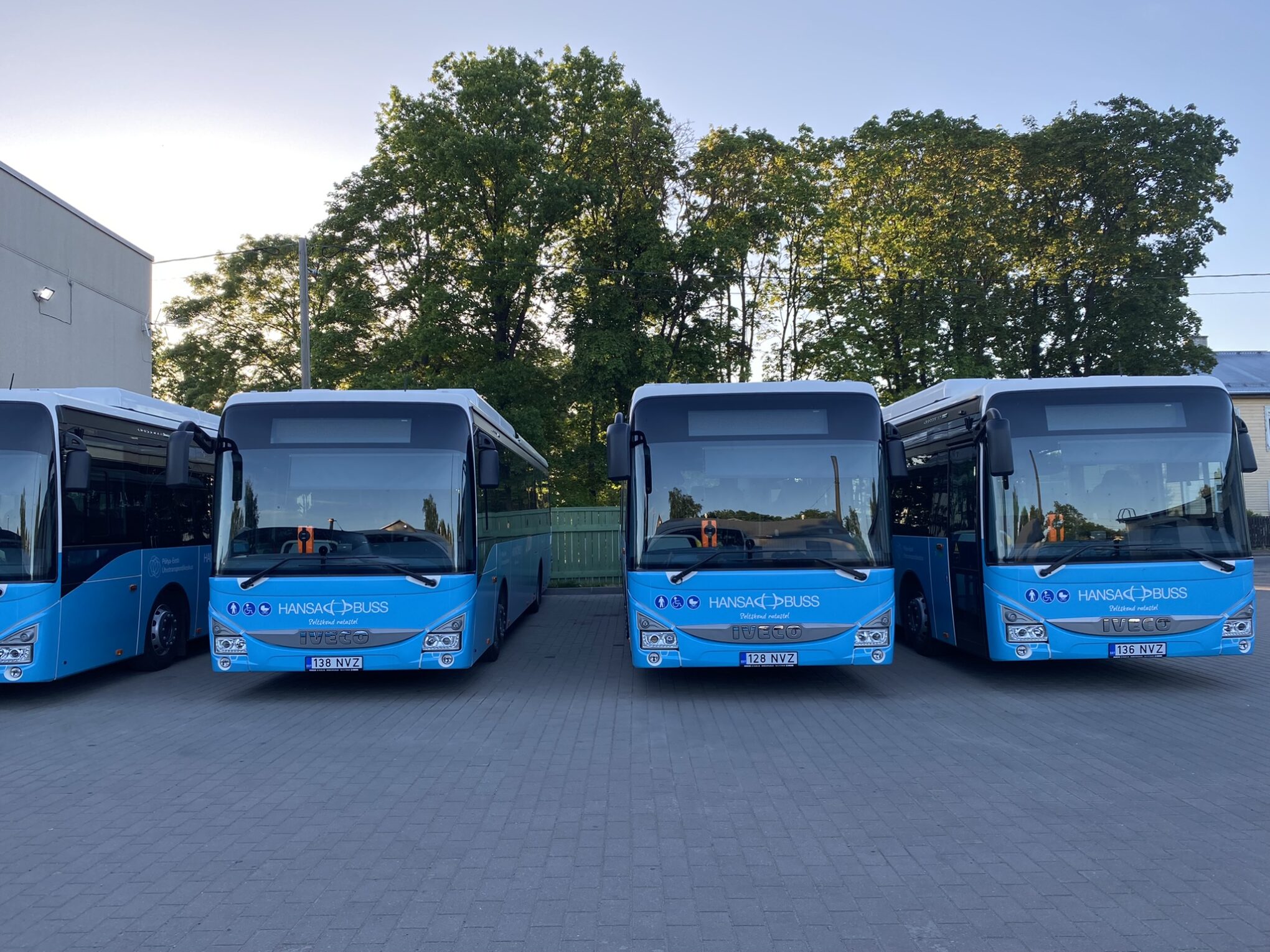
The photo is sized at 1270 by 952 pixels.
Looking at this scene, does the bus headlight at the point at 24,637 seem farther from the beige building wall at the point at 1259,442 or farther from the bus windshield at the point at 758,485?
the beige building wall at the point at 1259,442

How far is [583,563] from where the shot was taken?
25.4 m

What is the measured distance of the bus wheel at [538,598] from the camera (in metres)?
18.7

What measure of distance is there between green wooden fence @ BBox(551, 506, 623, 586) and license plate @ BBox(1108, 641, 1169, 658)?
54.7 ft

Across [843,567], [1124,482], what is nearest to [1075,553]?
[1124,482]

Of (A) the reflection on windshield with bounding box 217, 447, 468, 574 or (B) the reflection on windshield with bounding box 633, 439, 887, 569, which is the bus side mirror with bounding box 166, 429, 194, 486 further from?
(B) the reflection on windshield with bounding box 633, 439, 887, 569

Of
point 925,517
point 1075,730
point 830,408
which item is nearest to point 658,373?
point 925,517

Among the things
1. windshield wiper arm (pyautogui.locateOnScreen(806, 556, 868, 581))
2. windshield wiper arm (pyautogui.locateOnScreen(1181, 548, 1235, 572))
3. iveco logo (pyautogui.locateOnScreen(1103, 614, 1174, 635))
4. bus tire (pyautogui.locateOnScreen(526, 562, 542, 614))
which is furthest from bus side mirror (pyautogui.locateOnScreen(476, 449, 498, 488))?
bus tire (pyautogui.locateOnScreen(526, 562, 542, 614))

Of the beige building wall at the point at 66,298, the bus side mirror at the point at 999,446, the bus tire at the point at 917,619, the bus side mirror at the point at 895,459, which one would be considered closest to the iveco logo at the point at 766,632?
the bus side mirror at the point at 895,459

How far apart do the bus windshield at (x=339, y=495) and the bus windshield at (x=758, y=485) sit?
192cm

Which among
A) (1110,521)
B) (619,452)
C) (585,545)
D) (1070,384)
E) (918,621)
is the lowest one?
(918,621)

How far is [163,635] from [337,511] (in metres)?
3.88

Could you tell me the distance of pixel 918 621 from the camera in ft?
41.3

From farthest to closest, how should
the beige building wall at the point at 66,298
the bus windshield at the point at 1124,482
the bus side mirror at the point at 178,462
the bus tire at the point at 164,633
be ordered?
the beige building wall at the point at 66,298, the bus tire at the point at 164,633, the bus windshield at the point at 1124,482, the bus side mirror at the point at 178,462

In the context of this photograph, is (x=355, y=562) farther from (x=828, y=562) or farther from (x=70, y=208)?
(x=70, y=208)
